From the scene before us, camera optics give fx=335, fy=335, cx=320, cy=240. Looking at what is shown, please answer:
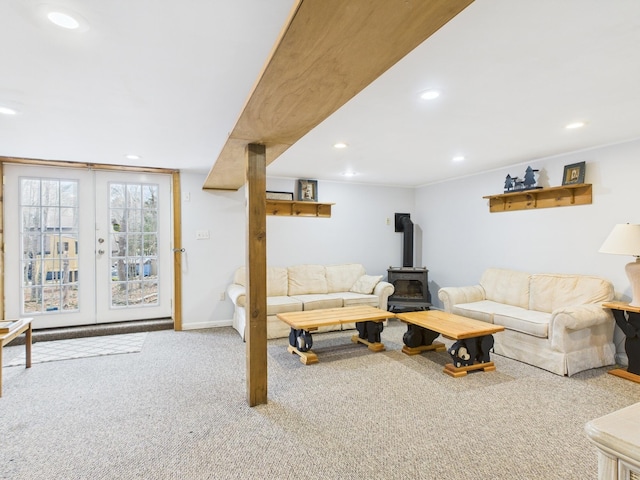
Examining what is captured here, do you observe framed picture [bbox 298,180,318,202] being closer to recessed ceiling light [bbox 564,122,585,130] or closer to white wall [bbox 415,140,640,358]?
white wall [bbox 415,140,640,358]

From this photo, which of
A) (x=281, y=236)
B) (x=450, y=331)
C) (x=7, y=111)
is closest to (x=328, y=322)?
(x=450, y=331)

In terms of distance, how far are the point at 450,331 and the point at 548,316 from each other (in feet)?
4.27

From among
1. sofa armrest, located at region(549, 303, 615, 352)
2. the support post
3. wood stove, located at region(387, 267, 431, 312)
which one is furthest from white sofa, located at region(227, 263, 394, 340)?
sofa armrest, located at region(549, 303, 615, 352)

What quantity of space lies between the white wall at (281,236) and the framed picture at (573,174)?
265 centimetres

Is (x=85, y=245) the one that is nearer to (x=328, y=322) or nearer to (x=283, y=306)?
(x=283, y=306)

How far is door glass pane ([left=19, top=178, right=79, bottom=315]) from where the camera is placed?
13.7 feet

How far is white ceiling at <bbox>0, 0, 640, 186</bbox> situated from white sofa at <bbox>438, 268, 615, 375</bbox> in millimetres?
1554

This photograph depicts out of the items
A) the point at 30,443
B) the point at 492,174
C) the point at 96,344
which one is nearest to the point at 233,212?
the point at 96,344

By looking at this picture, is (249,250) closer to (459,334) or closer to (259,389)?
(259,389)

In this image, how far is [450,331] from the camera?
10.3ft

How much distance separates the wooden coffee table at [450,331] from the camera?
10.2 ft

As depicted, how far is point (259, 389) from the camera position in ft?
8.43

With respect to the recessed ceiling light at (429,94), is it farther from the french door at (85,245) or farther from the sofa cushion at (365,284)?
the french door at (85,245)

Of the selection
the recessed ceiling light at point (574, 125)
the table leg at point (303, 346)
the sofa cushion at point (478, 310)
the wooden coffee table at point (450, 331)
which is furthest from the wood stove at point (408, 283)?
the recessed ceiling light at point (574, 125)
